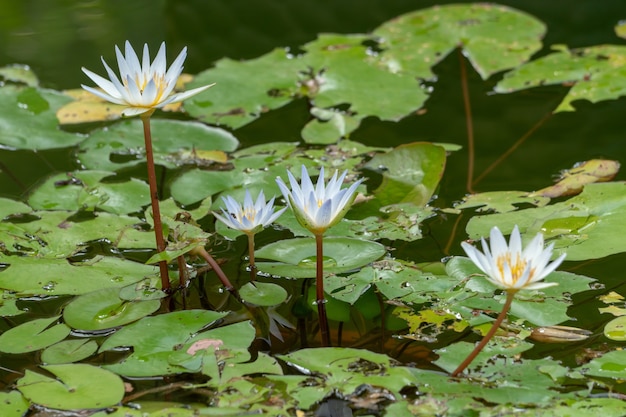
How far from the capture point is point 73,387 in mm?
1259

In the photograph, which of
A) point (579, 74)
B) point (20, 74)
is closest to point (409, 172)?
point (579, 74)

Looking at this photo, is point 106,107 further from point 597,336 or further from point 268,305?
point 597,336

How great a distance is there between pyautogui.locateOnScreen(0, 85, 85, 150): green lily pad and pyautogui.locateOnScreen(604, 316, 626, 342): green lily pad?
145 centimetres

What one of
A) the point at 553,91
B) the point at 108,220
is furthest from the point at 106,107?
the point at 553,91

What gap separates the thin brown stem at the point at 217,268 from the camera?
146cm

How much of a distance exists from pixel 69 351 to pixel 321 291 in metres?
0.45

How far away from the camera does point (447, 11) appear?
9.52ft

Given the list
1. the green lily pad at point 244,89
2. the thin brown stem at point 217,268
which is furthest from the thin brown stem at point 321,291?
the green lily pad at point 244,89

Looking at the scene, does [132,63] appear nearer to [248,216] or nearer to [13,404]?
[248,216]

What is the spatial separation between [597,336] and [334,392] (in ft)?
1.59

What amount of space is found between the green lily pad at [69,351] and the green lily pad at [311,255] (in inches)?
14.1

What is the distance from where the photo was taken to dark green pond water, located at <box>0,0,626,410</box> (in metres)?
1.92

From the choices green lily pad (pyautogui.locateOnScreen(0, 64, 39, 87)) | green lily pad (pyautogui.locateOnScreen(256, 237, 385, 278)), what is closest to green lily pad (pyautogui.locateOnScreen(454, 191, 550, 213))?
green lily pad (pyautogui.locateOnScreen(256, 237, 385, 278))

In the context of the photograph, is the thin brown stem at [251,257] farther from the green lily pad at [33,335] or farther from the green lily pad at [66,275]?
the green lily pad at [33,335]
